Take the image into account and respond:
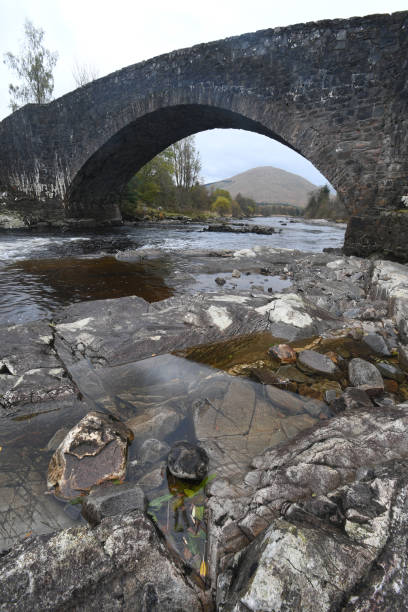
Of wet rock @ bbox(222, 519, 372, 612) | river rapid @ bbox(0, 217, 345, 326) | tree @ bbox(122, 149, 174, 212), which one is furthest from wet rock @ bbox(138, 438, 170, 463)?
tree @ bbox(122, 149, 174, 212)

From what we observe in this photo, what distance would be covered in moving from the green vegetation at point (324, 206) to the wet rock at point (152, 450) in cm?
4685

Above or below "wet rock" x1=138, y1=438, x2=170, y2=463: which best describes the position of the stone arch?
above

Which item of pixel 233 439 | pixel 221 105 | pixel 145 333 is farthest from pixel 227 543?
pixel 221 105

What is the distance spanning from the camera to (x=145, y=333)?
9.68 ft

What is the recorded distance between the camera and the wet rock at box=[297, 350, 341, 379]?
95.8 inches

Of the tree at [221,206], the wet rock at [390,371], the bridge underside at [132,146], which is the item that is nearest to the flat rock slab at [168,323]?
the wet rock at [390,371]

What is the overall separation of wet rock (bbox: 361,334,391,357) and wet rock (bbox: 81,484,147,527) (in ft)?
8.34

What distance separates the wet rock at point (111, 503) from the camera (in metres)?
1.21

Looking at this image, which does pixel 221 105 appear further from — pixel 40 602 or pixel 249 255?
pixel 40 602

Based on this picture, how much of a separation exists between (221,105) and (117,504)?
10.9m

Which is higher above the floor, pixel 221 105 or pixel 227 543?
pixel 221 105

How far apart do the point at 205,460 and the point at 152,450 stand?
1.07 ft

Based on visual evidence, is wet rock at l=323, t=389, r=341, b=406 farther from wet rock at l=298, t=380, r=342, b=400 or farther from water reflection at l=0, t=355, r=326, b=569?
water reflection at l=0, t=355, r=326, b=569

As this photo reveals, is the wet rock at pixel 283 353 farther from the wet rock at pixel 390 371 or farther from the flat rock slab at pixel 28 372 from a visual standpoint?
the flat rock slab at pixel 28 372
